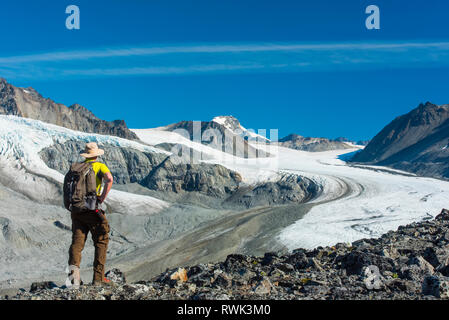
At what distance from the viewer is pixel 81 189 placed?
693cm

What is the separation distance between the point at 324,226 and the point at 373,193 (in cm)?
1870

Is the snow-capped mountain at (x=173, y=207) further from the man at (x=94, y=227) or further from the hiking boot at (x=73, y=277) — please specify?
the hiking boot at (x=73, y=277)

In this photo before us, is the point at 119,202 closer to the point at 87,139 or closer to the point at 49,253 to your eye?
the point at 49,253

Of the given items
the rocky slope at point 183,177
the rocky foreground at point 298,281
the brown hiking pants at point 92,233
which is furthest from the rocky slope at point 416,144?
the brown hiking pants at point 92,233

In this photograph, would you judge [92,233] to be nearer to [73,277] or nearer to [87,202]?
[87,202]

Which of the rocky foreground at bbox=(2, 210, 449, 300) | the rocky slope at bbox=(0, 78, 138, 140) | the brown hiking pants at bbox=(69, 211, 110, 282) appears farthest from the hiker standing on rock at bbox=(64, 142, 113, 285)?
the rocky slope at bbox=(0, 78, 138, 140)

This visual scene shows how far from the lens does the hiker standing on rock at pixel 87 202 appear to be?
Answer: 693cm

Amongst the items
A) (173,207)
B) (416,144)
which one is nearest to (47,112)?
(173,207)

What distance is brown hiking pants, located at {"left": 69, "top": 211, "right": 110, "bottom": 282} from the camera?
7133mm

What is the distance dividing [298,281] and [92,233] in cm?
329

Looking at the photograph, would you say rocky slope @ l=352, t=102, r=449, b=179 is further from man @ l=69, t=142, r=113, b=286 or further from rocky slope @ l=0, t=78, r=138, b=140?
man @ l=69, t=142, r=113, b=286

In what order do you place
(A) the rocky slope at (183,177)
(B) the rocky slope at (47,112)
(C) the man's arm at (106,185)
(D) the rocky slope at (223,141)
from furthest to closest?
(D) the rocky slope at (223,141) < (B) the rocky slope at (47,112) < (A) the rocky slope at (183,177) < (C) the man's arm at (106,185)

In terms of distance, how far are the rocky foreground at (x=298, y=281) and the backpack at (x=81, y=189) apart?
1.17 m
